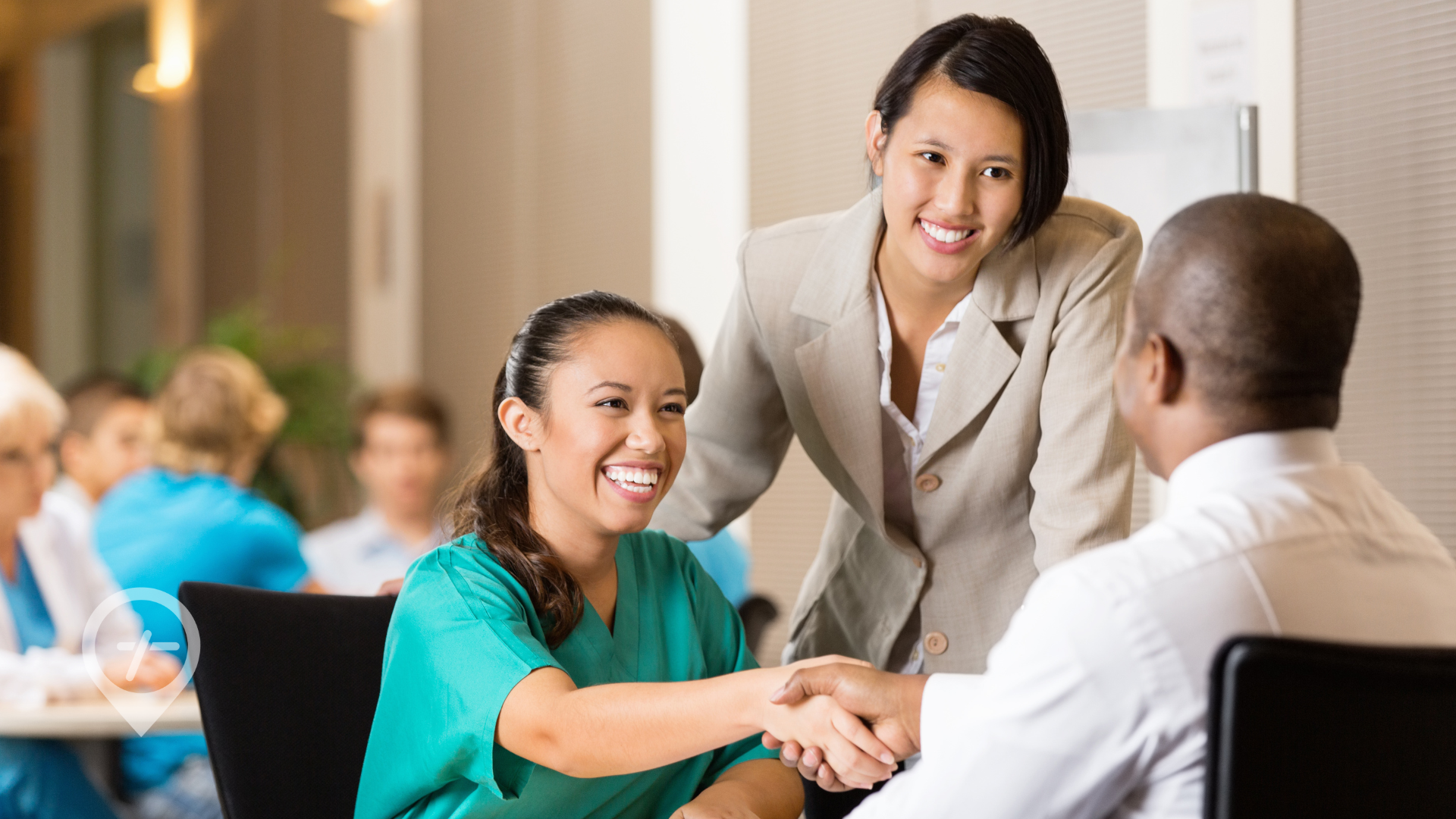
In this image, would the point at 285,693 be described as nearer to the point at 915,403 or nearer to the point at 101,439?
the point at 915,403

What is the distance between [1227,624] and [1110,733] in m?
0.11

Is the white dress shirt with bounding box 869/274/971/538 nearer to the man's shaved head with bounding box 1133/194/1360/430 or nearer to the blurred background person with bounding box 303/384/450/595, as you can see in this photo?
the man's shaved head with bounding box 1133/194/1360/430

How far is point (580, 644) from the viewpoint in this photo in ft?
4.90

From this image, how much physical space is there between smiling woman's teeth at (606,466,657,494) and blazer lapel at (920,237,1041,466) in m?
0.44

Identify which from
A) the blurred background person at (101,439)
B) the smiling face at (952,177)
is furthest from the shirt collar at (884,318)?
the blurred background person at (101,439)

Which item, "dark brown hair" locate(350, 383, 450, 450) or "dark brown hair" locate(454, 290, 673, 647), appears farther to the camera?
"dark brown hair" locate(350, 383, 450, 450)

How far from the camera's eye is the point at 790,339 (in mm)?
1825

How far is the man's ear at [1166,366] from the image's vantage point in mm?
1027

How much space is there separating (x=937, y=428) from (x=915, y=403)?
0.07m

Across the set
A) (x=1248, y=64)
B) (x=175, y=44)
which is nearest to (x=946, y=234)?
(x=1248, y=64)

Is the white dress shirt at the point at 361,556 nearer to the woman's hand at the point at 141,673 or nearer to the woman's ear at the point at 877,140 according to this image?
the woman's hand at the point at 141,673

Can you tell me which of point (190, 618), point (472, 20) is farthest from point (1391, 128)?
point (472, 20)

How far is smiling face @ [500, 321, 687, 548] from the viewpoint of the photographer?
150 cm

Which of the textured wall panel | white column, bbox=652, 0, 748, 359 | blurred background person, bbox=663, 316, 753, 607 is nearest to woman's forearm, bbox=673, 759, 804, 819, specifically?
blurred background person, bbox=663, 316, 753, 607
